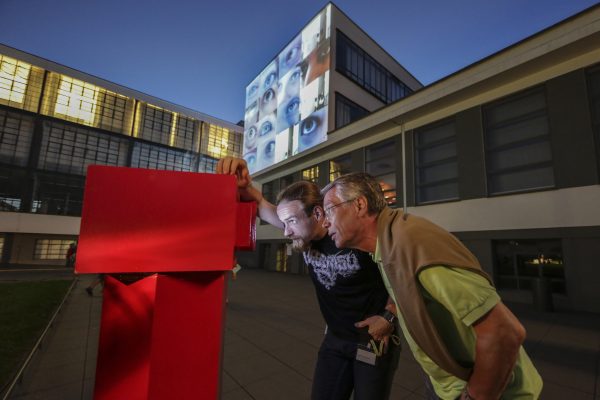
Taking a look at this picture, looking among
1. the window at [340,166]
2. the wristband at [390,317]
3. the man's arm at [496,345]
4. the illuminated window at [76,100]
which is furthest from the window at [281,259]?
the illuminated window at [76,100]

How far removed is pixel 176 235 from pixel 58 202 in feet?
120

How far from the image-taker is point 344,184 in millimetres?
1684

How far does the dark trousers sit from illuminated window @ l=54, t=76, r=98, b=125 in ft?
126

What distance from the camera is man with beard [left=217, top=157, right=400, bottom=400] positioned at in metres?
1.83

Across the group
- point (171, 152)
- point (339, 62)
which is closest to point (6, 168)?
point (171, 152)

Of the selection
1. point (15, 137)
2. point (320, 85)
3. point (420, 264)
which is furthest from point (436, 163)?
point (15, 137)

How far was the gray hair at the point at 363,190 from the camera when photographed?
1604mm

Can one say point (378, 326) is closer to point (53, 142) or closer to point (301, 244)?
point (301, 244)

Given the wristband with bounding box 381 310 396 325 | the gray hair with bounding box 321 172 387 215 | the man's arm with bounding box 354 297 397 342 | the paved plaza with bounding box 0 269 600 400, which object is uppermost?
the gray hair with bounding box 321 172 387 215

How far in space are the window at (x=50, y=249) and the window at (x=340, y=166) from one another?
2759 cm

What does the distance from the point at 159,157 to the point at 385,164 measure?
2894 centimetres

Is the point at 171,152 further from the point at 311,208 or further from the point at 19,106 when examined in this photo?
the point at 311,208

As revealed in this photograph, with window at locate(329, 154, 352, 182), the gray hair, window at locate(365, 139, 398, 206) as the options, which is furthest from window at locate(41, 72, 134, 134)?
the gray hair

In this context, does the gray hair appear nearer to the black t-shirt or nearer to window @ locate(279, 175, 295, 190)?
the black t-shirt
